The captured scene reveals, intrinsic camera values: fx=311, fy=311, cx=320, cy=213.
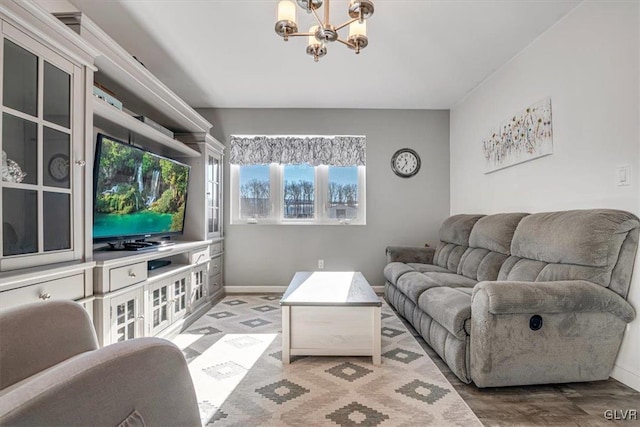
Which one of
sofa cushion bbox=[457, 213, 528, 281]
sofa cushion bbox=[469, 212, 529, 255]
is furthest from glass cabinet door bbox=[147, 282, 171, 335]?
sofa cushion bbox=[469, 212, 529, 255]

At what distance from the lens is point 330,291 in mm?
2400

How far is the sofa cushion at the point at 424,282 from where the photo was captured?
8.29 ft

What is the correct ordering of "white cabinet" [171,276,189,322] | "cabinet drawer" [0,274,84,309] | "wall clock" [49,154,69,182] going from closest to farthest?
"cabinet drawer" [0,274,84,309] → "wall clock" [49,154,69,182] → "white cabinet" [171,276,189,322]

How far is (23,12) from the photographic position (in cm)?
134

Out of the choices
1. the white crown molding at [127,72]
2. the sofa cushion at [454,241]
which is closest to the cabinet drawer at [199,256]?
the white crown molding at [127,72]

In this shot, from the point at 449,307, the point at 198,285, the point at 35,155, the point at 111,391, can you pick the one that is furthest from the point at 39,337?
the point at 198,285

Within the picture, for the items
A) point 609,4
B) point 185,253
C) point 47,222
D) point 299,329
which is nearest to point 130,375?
point 47,222

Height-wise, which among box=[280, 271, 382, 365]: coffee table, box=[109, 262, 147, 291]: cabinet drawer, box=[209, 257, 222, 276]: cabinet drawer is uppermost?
box=[109, 262, 147, 291]: cabinet drawer

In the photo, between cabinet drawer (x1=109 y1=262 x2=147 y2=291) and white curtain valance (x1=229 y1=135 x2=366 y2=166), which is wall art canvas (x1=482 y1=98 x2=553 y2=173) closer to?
white curtain valance (x1=229 y1=135 x2=366 y2=166)

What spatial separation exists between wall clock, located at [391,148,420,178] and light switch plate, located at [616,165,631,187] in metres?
2.42

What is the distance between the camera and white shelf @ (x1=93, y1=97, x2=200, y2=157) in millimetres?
1941

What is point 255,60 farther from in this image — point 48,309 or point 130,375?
point 130,375

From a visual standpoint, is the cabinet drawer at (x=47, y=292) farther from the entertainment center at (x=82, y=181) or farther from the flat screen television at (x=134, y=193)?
the flat screen television at (x=134, y=193)

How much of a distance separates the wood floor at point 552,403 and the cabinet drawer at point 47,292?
214 centimetres
